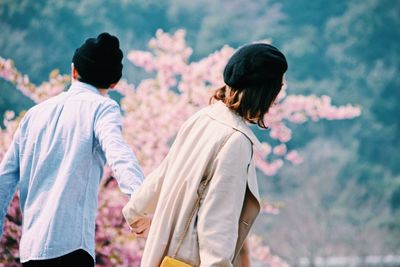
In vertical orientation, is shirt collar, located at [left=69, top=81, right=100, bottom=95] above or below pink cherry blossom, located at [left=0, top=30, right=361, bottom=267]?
above

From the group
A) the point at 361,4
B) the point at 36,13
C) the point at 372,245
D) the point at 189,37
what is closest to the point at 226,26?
the point at 189,37

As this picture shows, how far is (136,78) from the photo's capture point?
67.1 ft

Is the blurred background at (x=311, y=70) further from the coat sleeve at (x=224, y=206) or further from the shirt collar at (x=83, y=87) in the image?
the coat sleeve at (x=224, y=206)

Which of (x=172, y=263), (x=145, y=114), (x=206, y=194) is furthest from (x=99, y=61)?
(x=145, y=114)

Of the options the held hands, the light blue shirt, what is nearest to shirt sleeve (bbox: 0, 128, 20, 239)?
the light blue shirt

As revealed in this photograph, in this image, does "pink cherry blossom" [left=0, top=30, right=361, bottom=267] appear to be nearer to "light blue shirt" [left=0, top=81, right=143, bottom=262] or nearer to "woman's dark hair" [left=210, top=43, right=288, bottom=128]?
"light blue shirt" [left=0, top=81, right=143, bottom=262]

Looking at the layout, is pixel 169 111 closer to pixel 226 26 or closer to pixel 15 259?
pixel 15 259

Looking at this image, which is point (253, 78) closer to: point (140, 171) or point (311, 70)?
point (140, 171)

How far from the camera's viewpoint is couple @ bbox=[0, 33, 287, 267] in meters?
2.11

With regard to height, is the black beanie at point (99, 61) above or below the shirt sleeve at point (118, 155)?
above

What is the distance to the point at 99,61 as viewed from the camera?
103 inches

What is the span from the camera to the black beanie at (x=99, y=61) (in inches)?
103

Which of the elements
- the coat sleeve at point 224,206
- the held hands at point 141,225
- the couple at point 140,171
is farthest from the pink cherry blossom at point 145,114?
the coat sleeve at point 224,206

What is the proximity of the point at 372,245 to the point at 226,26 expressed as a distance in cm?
869
